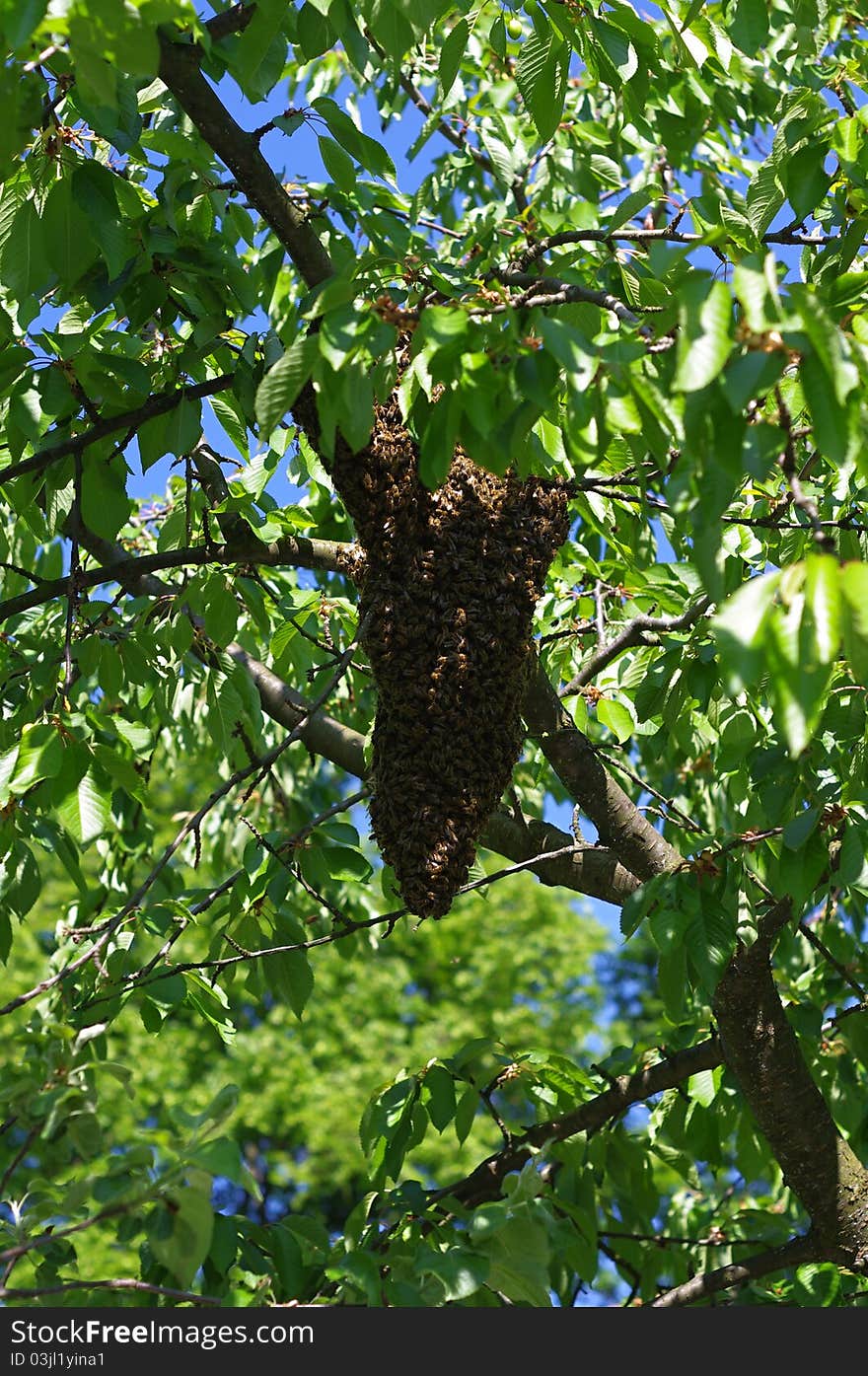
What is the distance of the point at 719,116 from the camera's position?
4723 mm

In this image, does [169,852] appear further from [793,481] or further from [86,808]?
[793,481]

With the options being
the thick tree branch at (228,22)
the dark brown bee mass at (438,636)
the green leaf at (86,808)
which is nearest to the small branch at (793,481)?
the dark brown bee mass at (438,636)

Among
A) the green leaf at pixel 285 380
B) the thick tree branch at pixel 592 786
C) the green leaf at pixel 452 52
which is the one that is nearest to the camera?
the green leaf at pixel 285 380

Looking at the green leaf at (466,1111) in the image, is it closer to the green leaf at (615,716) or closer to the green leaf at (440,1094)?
the green leaf at (440,1094)

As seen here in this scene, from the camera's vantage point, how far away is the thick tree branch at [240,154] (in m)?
2.80

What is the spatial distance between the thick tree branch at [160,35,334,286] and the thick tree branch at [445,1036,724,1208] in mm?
2330

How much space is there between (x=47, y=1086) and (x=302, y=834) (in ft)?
3.84

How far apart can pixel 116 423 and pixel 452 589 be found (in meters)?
0.91

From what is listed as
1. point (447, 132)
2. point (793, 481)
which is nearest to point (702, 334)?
point (793, 481)

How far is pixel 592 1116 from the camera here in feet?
12.6

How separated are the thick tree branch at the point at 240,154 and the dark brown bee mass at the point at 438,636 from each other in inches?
16.8

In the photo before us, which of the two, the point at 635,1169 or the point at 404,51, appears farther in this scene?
the point at 635,1169

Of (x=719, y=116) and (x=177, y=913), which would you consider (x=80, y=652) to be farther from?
(x=719, y=116)

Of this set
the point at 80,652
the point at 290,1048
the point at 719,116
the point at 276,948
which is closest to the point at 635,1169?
the point at 276,948
